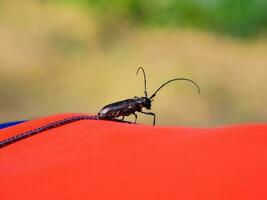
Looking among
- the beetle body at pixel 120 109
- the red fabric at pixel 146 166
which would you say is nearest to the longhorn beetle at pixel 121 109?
the beetle body at pixel 120 109

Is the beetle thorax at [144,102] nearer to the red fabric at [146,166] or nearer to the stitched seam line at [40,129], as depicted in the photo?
the stitched seam line at [40,129]

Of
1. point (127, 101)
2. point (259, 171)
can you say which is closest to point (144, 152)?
point (259, 171)

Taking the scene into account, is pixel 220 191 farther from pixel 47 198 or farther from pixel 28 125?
pixel 28 125

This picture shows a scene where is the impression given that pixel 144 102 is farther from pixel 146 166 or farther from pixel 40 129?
pixel 146 166

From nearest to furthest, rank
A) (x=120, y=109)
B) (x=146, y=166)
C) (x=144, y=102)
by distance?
(x=146, y=166), (x=120, y=109), (x=144, y=102)

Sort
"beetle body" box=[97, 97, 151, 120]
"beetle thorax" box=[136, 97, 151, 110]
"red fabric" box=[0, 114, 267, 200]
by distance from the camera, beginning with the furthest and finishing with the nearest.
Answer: "beetle thorax" box=[136, 97, 151, 110] < "beetle body" box=[97, 97, 151, 120] < "red fabric" box=[0, 114, 267, 200]

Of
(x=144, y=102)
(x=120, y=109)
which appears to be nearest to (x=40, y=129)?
(x=120, y=109)

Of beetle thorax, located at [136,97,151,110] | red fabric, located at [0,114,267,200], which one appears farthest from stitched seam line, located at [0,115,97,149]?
beetle thorax, located at [136,97,151,110]

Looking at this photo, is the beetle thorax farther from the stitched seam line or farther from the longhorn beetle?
the stitched seam line
